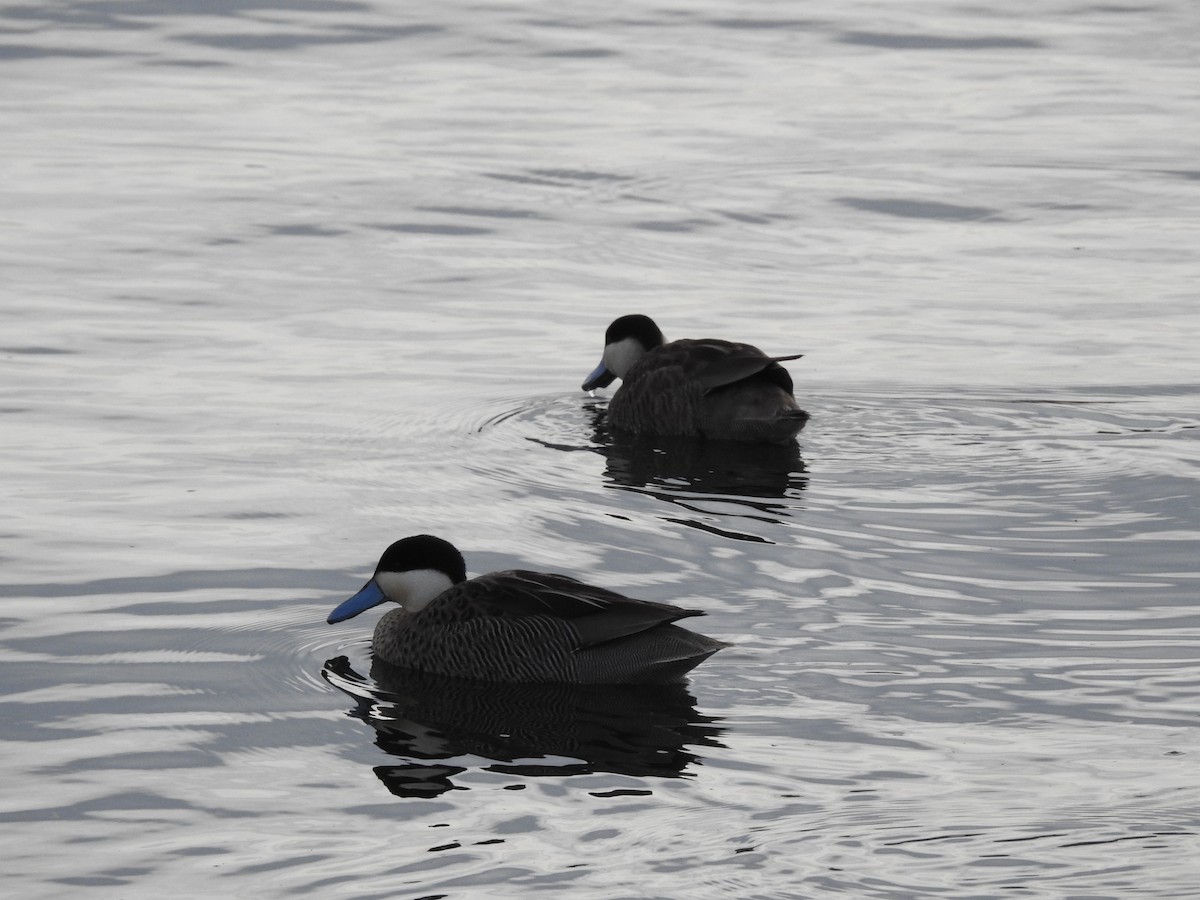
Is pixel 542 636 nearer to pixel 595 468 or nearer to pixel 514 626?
pixel 514 626

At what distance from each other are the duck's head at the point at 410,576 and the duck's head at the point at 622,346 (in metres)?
4.93

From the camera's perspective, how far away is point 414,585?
31.0 feet

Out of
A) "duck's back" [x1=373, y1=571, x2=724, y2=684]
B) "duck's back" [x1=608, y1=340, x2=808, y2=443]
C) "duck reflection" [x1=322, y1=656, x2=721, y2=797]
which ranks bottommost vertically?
"duck reflection" [x1=322, y1=656, x2=721, y2=797]

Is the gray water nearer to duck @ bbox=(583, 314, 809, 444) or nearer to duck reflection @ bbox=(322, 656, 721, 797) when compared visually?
duck reflection @ bbox=(322, 656, 721, 797)

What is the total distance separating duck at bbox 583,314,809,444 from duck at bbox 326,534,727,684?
4.19 meters

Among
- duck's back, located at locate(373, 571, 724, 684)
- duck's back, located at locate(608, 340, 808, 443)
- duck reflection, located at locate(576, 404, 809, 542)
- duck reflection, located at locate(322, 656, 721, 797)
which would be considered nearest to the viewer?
duck reflection, located at locate(322, 656, 721, 797)

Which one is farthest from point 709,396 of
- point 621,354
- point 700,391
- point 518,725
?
point 518,725

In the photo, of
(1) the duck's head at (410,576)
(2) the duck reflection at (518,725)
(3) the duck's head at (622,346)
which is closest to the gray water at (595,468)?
(2) the duck reflection at (518,725)

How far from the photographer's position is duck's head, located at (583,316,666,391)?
47.0 ft

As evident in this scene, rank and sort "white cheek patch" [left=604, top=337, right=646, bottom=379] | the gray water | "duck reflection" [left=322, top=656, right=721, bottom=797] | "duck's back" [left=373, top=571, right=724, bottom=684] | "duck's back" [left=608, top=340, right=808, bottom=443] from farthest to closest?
"white cheek patch" [left=604, top=337, right=646, bottom=379], "duck's back" [left=608, top=340, right=808, bottom=443], "duck's back" [left=373, top=571, right=724, bottom=684], "duck reflection" [left=322, top=656, right=721, bottom=797], the gray water

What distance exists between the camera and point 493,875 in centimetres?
691

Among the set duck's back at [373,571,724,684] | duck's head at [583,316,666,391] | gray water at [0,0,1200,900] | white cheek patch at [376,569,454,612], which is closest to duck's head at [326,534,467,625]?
white cheek patch at [376,569,454,612]

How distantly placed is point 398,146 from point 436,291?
503 cm

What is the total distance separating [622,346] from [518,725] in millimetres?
6170
